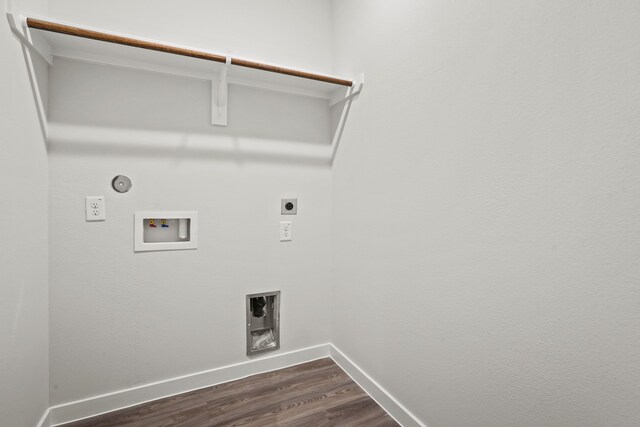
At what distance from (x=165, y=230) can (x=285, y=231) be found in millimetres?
703

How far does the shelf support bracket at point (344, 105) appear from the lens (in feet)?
5.48

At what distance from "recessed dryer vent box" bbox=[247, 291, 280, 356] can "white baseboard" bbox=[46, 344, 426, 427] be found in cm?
8

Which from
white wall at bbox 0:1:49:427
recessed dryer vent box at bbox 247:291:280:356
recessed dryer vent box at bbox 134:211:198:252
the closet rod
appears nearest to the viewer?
white wall at bbox 0:1:49:427

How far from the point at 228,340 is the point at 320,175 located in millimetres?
1217

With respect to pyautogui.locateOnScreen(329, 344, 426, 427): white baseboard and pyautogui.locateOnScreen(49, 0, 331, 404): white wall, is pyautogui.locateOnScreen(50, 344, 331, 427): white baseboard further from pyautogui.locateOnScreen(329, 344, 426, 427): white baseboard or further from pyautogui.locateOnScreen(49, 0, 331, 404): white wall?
pyautogui.locateOnScreen(329, 344, 426, 427): white baseboard

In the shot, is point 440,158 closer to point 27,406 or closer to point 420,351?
point 420,351

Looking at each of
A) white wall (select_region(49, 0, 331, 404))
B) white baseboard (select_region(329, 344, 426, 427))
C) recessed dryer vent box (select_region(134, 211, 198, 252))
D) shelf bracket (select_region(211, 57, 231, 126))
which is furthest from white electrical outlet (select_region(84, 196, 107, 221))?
white baseboard (select_region(329, 344, 426, 427))

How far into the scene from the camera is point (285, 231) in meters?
1.89

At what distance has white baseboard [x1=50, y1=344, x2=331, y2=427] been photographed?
1422 millimetres

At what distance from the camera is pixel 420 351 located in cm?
131

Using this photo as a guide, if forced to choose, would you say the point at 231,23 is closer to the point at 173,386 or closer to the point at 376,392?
the point at 173,386

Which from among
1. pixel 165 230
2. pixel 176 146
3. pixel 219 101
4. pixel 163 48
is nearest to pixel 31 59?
pixel 163 48

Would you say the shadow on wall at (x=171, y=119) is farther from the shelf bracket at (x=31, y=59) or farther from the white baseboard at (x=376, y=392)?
the white baseboard at (x=376, y=392)

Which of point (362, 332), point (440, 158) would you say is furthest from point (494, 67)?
point (362, 332)
